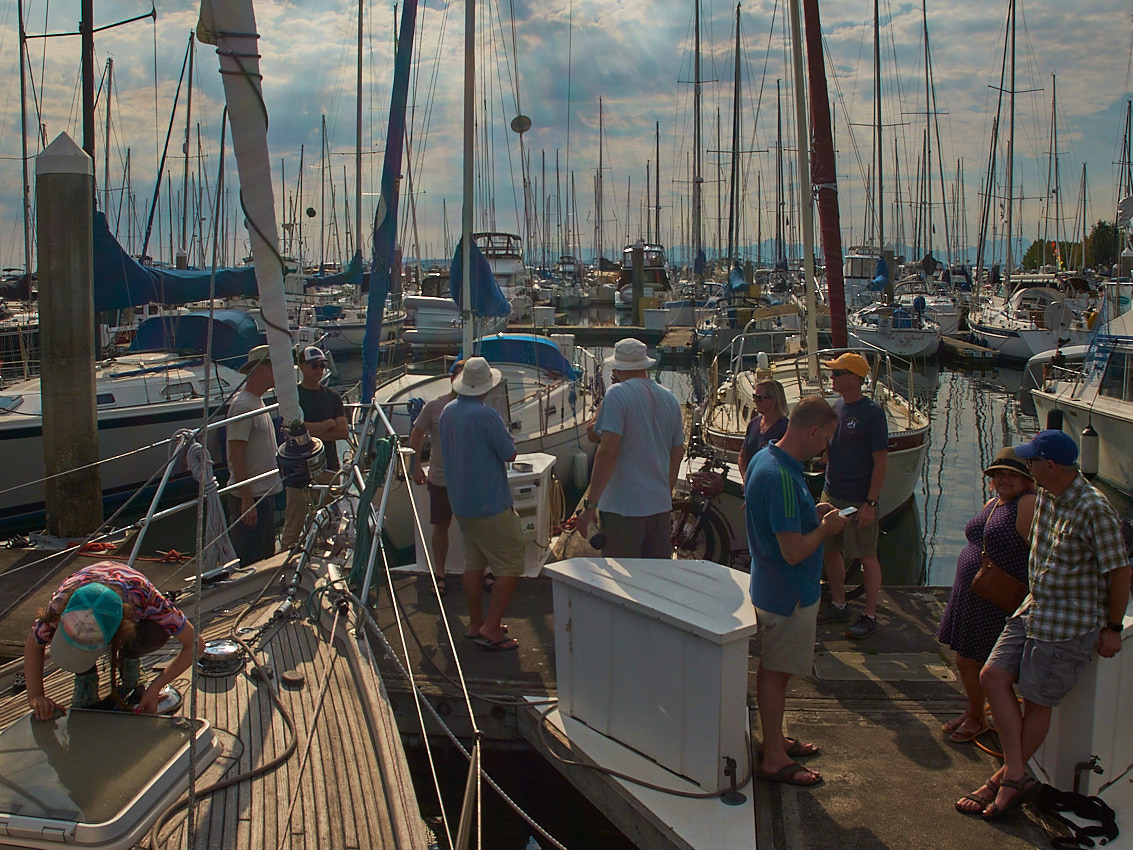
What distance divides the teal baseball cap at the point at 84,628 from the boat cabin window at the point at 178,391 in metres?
11.0

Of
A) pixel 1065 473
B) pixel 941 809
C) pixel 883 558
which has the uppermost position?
pixel 1065 473

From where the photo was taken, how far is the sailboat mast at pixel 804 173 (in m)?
9.41

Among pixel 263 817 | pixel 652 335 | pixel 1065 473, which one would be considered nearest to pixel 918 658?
pixel 1065 473

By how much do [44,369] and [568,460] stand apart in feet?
21.3

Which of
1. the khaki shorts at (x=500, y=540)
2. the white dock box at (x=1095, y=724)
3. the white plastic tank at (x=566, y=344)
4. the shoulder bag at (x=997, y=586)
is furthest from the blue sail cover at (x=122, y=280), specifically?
the white dock box at (x=1095, y=724)

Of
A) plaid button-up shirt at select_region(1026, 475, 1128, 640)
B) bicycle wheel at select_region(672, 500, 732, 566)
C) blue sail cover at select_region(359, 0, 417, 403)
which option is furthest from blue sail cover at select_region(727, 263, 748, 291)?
plaid button-up shirt at select_region(1026, 475, 1128, 640)

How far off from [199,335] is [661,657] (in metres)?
15.9

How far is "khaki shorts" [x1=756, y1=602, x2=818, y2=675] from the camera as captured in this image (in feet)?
11.6

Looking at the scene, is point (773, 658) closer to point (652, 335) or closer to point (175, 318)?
point (175, 318)

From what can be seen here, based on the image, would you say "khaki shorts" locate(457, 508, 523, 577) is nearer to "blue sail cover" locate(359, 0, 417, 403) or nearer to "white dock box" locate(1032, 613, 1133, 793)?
"white dock box" locate(1032, 613, 1133, 793)

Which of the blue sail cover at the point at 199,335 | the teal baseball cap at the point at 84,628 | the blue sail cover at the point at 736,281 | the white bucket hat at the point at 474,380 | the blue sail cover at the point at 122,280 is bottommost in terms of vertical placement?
the teal baseball cap at the point at 84,628

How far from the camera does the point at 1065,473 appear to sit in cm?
326

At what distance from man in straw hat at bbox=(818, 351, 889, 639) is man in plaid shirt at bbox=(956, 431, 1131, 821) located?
168cm

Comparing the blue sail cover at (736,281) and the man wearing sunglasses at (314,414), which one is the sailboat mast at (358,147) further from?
the blue sail cover at (736,281)
